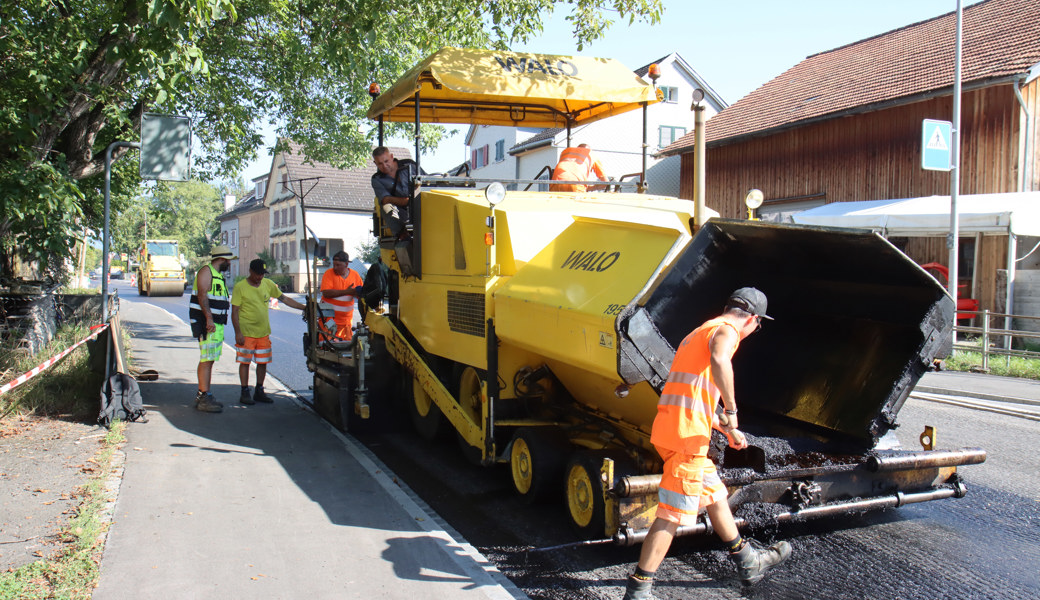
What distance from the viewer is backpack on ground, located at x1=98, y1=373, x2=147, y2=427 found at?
7.21m

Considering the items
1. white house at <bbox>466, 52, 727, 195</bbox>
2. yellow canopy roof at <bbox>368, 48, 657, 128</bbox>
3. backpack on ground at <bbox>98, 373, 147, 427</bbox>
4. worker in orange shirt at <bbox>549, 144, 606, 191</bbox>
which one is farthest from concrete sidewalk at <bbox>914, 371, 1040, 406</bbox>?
white house at <bbox>466, 52, 727, 195</bbox>

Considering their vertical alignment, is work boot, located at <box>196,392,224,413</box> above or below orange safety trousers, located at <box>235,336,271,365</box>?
below

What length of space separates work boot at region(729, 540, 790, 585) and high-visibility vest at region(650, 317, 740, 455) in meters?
0.61

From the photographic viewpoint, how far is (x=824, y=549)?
4.52 m

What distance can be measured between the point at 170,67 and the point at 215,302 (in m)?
2.74

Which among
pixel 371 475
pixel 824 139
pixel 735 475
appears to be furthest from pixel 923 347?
pixel 824 139

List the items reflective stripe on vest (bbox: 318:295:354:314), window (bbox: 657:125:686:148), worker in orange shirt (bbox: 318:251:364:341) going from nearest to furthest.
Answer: worker in orange shirt (bbox: 318:251:364:341) → reflective stripe on vest (bbox: 318:295:354:314) → window (bbox: 657:125:686:148)

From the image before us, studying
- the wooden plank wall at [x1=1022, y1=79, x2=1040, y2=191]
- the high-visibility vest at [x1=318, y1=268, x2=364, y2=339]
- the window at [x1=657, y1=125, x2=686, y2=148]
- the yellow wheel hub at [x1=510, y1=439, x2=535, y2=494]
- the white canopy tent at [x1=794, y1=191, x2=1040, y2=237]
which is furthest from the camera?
the window at [x1=657, y1=125, x2=686, y2=148]

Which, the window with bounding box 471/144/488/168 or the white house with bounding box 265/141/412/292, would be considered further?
the white house with bounding box 265/141/412/292

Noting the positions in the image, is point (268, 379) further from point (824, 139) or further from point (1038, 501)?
point (824, 139)

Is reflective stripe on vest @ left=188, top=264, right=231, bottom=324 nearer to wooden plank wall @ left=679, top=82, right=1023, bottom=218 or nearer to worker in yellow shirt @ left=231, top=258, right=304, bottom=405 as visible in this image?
worker in yellow shirt @ left=231, top=258, right=304, bottom=405

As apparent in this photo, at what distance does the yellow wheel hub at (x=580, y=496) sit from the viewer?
4.46 metres

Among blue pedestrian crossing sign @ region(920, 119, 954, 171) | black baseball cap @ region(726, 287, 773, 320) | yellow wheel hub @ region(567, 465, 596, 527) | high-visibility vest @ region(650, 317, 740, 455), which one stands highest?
blue pedestrian crossing sign @ region(920, 119, 954, 171)

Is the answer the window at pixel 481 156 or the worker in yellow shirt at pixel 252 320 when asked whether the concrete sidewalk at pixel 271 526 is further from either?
the window at pixel 481 156
